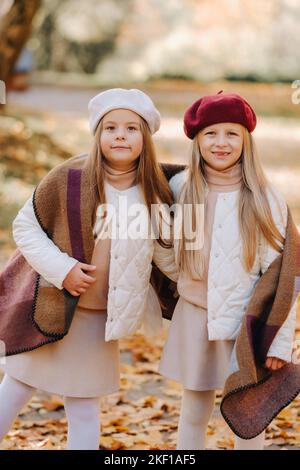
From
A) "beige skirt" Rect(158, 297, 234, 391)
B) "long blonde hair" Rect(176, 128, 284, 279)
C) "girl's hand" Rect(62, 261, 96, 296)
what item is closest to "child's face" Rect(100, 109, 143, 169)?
"long blonde hair" Rect(176, 128, 284, 279)

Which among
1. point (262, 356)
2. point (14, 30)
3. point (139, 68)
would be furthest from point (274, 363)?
point (139, 68)

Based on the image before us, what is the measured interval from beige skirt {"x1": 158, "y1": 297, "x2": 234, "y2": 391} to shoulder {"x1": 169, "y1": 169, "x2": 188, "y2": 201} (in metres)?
0.38

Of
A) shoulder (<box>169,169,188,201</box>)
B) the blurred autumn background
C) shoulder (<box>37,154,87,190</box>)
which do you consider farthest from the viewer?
the blurred autumn background

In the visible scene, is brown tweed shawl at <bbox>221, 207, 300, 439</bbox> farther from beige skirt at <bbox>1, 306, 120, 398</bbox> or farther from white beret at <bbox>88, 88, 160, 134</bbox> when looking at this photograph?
white beret at <bbox>88, 88, 160, 134</bbox>

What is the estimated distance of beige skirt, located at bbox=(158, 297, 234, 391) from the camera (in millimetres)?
2551

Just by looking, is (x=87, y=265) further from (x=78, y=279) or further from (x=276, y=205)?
(x=276, y=205)

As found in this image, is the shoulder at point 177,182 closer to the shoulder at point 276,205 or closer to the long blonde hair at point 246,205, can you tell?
the long blonde hair at point 246,205

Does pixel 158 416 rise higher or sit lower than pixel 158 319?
lower

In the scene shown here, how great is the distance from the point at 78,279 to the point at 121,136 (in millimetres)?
498

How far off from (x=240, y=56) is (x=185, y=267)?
14501 mm

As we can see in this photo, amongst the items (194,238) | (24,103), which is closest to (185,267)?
(194,238)

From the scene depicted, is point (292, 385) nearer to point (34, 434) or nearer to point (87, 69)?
point (34, 434)

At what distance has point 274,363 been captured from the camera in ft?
8.02

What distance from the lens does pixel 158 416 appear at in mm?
3625
